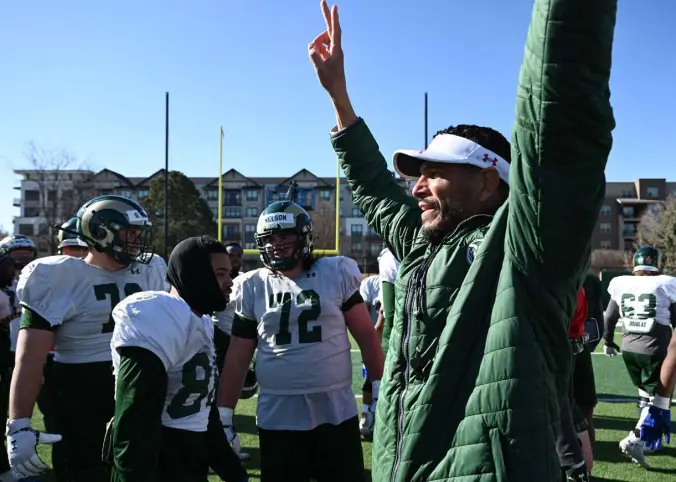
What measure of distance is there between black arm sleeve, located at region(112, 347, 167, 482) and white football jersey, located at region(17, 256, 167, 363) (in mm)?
1253

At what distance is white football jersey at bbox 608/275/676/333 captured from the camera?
6871 mm

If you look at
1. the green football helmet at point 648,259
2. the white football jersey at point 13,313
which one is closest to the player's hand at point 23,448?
the white football jersey at point 13,313

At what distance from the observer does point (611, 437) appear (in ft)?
22.2

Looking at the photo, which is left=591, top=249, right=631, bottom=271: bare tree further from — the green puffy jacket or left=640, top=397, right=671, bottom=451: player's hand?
the green puffy jacket

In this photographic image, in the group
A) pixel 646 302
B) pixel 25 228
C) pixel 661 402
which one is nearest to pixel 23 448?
pixel 661 402

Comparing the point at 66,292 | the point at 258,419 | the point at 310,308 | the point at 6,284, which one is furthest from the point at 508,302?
the point at 6,284

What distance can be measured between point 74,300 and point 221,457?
1.34 metres

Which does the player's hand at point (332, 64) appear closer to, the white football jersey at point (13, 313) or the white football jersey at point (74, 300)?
the white football jersey at point (74, 300)

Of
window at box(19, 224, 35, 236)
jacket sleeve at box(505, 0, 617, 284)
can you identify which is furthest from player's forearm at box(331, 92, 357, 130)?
window at box(19, 224, 35, 236)

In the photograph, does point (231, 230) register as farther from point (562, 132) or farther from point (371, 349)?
point (562, 132)

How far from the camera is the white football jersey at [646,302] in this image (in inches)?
271

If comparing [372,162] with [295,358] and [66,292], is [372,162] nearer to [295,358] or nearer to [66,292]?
[295,358]

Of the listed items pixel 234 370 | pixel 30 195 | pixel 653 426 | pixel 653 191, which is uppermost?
pixel 653 191

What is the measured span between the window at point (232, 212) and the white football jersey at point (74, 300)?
62.9 meters
